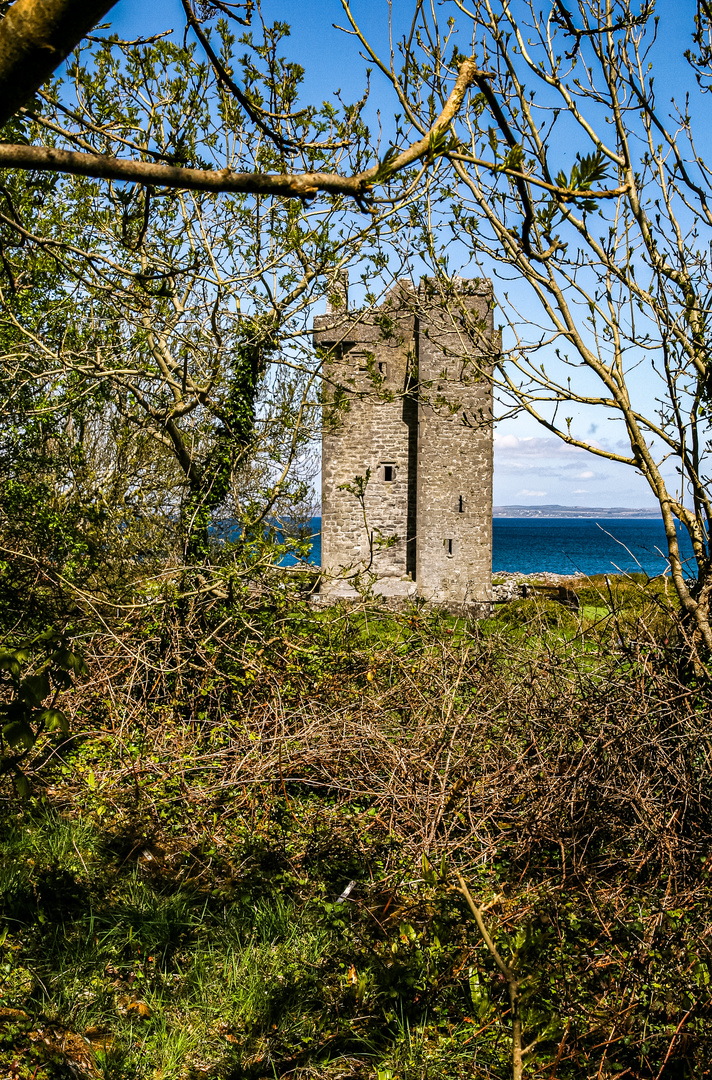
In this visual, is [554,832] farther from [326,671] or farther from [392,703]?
[326,671]

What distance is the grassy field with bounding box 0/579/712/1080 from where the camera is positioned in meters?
2.72

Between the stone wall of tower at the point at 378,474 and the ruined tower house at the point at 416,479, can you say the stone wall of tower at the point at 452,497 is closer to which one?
the ruined tower house at the point at 416,479

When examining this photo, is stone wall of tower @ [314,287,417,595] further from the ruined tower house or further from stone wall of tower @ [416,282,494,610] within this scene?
stone wall of tower @ [416,282,494,610]

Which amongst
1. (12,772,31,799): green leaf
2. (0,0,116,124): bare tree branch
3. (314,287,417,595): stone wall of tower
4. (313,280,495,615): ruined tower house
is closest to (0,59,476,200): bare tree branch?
(0,0,116,124): bare tree branch

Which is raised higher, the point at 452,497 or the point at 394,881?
the point at 452,497

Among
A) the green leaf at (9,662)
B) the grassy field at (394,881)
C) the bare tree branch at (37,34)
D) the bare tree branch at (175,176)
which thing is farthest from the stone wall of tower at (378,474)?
the bare tree branch at (37,34)

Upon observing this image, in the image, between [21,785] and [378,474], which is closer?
[21,785]

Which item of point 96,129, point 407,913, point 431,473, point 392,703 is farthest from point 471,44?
point 431,473

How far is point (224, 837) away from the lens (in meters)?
4.43

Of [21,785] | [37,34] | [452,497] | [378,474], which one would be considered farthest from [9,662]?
[378,474]

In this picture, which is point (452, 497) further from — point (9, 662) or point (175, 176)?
point (175, 176)


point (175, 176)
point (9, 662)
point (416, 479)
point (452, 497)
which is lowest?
point (9, 662)

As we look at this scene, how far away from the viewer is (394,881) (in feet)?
12.3

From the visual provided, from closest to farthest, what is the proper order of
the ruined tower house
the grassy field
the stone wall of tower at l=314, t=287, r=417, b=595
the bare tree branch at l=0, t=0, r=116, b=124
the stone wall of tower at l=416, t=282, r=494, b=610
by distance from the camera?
the bare tree branch at l=0, t=0, r=116, b=124 < the grassy field < the ruined tower house < the stone wall of tower at l=416, t=282, r=494, b=610 < the stone wall of tower at l=314, t=287, r=417, b=595
